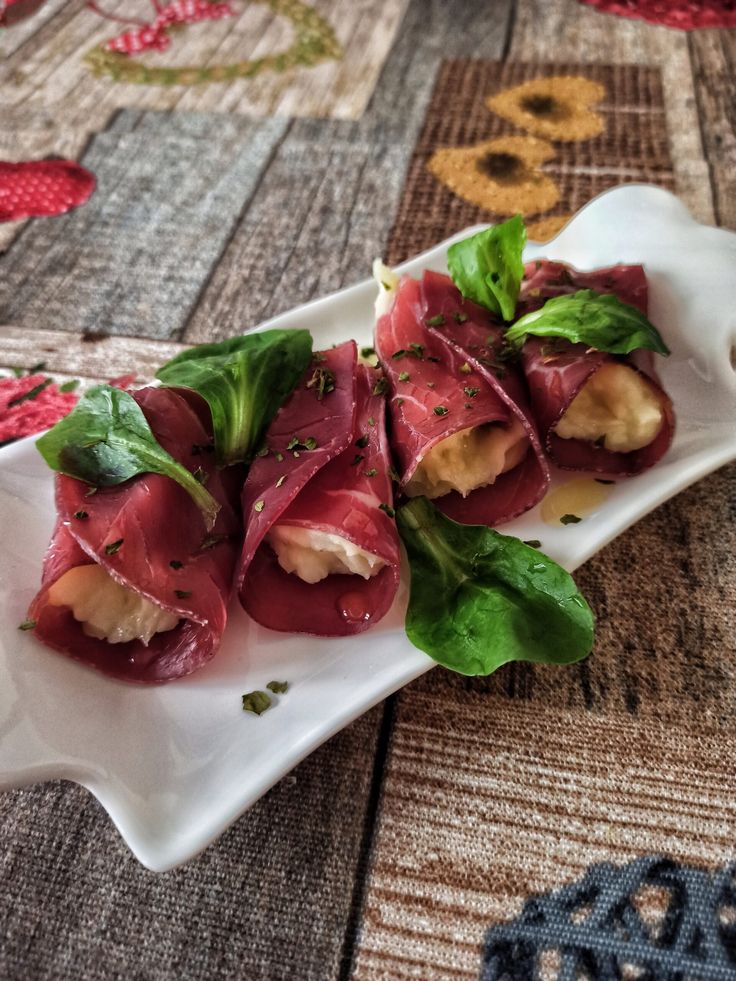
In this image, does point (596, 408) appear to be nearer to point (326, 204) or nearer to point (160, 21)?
point (326, 204)

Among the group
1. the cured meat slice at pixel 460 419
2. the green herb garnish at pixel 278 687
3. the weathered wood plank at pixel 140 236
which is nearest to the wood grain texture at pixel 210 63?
the weathered wood plank at pixel 140 236

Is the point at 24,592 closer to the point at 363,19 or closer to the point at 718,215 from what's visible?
the point at 718,215

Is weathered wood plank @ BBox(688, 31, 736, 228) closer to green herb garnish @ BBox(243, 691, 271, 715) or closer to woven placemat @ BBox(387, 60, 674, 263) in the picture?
woven placemat @ BBox(387, 60, 674, 263)

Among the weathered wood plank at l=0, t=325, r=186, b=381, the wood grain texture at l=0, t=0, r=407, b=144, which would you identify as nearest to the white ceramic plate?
the weathered wood plank at l=0, t=325, r=186, b=381

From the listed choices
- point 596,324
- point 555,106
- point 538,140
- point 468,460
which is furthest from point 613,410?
point 555,106

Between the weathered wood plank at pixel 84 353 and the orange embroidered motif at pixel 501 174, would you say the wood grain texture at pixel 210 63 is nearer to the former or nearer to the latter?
the orange embroidered motif at pixel 501 174
